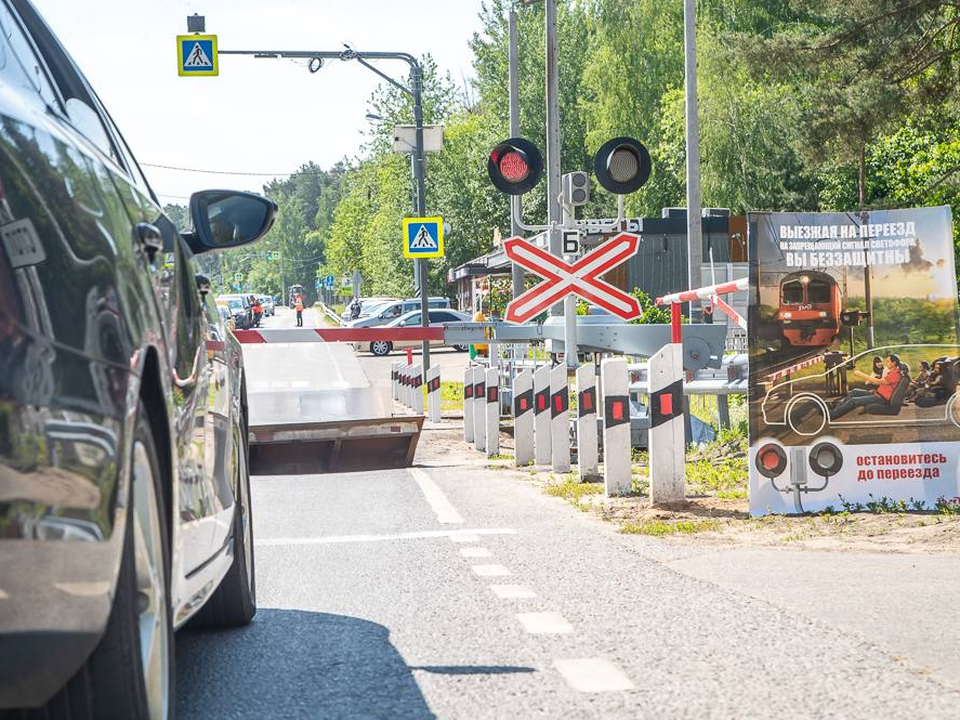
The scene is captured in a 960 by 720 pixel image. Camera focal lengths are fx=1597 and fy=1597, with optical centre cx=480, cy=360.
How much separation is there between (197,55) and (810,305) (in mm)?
19168

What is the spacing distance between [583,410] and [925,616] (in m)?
7.34

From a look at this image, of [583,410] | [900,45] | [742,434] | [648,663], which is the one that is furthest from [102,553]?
[900,45]

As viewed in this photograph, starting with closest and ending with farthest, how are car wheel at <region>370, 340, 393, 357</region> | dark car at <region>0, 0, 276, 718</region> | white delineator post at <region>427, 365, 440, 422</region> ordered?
dark car at <region>0, 0, 276, 718</region> → white delineator post at <region>427, 365, 440, 422</region> → car wheel at <region>370, 340, 393, 357</region>

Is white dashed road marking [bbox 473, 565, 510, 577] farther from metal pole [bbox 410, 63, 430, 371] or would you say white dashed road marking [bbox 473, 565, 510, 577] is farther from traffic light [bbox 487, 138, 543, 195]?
metal pole [bbox 410, 63, 430, 371]

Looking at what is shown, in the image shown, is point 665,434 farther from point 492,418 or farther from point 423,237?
point 423,237

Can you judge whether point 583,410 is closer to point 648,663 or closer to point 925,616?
point 925,616

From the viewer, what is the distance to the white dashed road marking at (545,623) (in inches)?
228

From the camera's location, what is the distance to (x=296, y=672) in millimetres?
5094

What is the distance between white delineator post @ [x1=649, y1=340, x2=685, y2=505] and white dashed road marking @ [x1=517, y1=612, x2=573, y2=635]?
178 inches

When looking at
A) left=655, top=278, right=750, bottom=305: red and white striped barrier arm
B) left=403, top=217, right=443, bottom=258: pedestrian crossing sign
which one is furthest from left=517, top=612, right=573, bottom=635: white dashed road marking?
left=403, top=217, right=443, bottom=258: pedestrian crossing sign

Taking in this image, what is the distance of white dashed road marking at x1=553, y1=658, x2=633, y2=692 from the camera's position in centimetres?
477

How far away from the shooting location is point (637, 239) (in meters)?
15.1

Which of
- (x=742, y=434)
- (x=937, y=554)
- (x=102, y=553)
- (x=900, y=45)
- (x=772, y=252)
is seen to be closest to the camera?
(x=102, y=553)

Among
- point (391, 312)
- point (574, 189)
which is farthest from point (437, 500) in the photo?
point (391, 312)
